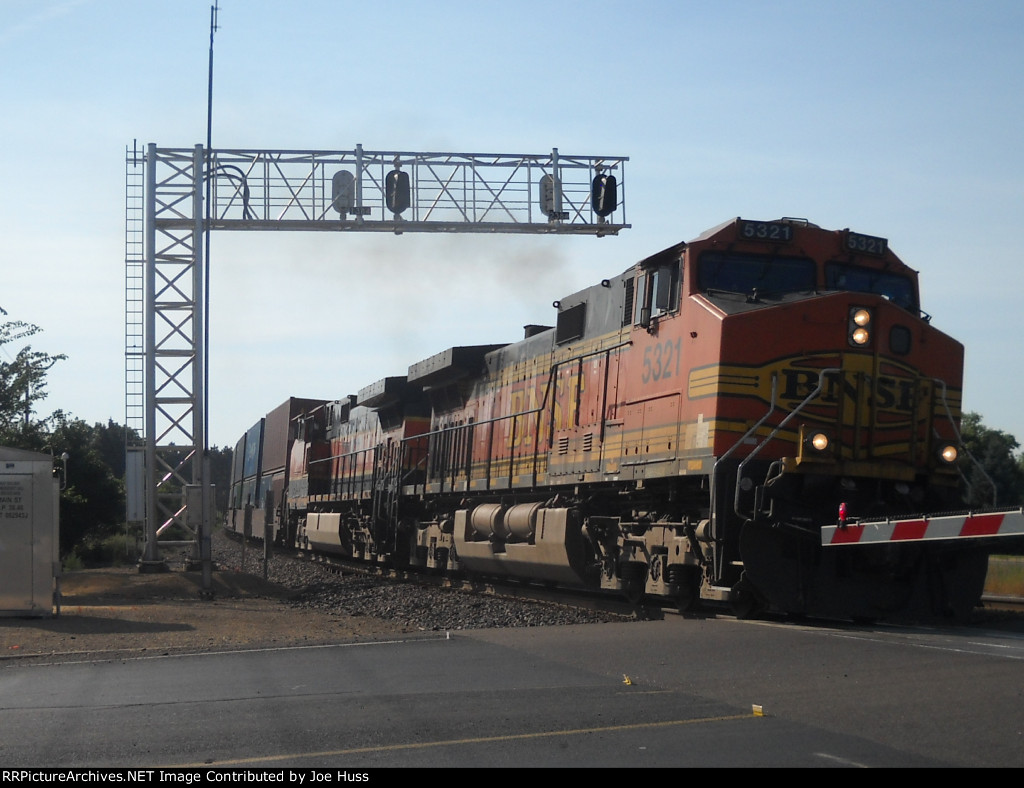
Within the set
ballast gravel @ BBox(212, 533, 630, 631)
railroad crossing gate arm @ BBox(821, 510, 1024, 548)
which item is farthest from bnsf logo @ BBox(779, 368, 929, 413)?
ballast gravel @ BBox(212, 533, 630, 631)

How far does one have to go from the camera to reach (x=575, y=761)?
17.8ft

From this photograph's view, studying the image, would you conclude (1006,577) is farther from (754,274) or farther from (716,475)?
(716,475)

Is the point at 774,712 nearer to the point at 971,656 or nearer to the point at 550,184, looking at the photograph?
the point at 971,656

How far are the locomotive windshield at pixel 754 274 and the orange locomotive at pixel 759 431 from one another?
0.02m

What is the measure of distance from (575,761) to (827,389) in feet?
21.7

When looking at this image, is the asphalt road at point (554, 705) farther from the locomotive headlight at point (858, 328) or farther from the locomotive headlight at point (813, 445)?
the locomotive headlight at point (858, 328)

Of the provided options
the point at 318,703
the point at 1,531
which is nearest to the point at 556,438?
the point at 1,531

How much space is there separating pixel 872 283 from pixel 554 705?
7055 mm

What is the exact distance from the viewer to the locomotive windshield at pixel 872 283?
1198 centimetres

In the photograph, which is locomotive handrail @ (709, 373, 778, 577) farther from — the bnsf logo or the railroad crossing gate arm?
the railroad crossing gate arm

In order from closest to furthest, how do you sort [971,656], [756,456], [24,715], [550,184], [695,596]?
[24,715] → [971,656] → [756,456] → [695,596] → [550,184]

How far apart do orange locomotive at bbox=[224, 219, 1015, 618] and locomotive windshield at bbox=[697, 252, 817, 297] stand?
17 mm

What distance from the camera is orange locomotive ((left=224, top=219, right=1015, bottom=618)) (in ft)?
35.5

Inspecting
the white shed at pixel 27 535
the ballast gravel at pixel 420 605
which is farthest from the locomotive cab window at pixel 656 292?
the white shed at pixel 27 535
